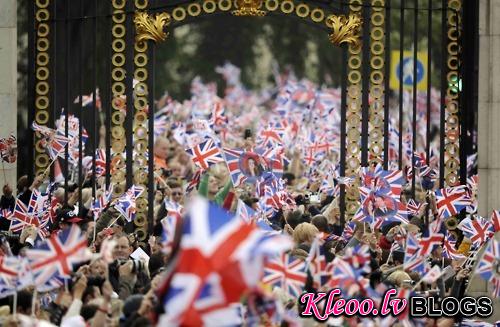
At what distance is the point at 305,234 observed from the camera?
1978 cm

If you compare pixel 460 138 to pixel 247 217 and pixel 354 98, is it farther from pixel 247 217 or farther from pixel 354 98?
pixel 247 217

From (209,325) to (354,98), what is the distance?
9727 millimetres

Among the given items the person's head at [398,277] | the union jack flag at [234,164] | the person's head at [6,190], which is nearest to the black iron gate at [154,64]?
the person's head at [6,190]

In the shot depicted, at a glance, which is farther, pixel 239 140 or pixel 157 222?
pixel 239 140

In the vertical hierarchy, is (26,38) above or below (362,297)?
above

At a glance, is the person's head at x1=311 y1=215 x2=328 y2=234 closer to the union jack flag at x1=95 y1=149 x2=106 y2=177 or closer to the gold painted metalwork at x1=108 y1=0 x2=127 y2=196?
the gold painted metalwork at x1=108 y1=0 x2=127 y2=196

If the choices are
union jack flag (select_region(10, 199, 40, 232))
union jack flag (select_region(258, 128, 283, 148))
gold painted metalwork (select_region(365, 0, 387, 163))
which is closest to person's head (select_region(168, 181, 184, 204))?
union jack flag (select_region(10, 199, 40, 232))

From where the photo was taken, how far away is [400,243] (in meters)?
20.6

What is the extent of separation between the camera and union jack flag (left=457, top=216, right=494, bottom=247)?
64.7 ft

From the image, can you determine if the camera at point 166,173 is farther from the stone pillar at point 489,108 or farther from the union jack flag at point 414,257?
the union jack flag at point 414,257

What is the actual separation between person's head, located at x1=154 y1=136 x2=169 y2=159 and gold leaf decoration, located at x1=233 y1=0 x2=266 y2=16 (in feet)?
21.7

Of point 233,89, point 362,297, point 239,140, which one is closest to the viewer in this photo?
point 362,297

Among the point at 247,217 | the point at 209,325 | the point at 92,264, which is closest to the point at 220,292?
the point at 209,325

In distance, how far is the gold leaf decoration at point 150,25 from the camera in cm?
2172
